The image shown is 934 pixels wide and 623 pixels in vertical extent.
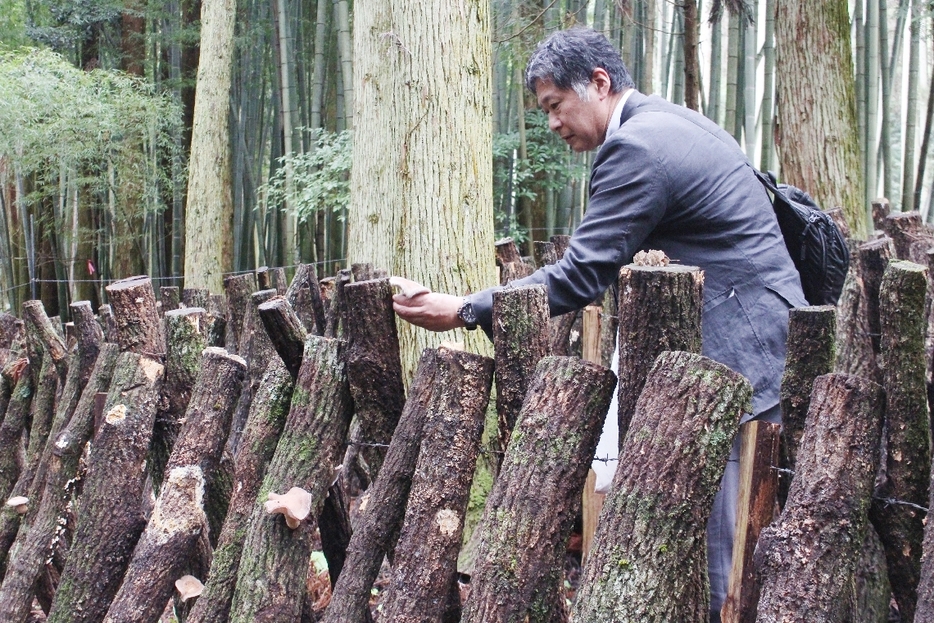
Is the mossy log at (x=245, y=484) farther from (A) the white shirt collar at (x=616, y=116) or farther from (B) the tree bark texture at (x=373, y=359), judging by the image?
(A) the white shirt collar at (x=616, y=116)

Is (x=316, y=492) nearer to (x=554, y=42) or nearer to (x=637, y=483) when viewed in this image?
(x=637, y=483)

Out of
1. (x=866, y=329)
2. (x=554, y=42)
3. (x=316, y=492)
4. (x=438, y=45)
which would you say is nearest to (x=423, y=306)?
(x=316, y=492)

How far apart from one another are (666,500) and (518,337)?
50 centimetres

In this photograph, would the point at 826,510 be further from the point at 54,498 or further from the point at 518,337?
the point at 54,498

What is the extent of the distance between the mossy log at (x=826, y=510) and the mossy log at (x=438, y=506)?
63 cm

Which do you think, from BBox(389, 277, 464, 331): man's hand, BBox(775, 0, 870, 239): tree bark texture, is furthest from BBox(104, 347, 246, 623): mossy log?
BBox(775, 0, 870, 239): tree bark texture

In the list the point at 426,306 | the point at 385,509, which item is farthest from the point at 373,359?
the point at 385,509

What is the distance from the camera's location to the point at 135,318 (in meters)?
2.74

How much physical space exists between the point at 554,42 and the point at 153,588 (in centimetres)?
167

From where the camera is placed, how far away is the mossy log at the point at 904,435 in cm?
154

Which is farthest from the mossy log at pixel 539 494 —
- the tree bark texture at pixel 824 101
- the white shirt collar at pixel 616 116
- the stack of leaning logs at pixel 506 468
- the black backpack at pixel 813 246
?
the tree bark texture at pixel 824 101

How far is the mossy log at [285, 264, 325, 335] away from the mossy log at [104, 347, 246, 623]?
97 cm

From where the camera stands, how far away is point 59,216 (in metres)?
12.4

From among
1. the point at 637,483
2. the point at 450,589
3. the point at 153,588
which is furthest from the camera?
the point at 153,588
